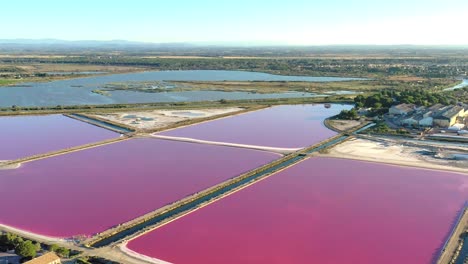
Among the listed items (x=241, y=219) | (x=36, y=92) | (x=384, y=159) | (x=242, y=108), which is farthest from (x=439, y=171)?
(x=36, y=92)

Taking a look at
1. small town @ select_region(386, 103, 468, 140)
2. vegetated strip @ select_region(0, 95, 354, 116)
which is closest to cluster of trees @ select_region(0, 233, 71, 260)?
small town @ select_region(386, 103, 468, 140)

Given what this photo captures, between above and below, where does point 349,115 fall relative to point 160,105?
above

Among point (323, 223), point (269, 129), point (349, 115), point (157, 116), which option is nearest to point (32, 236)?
point (323, 223)

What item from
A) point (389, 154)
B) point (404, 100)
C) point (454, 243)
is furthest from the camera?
point (404, 100)

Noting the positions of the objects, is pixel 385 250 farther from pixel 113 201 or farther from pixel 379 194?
pixel 113 201

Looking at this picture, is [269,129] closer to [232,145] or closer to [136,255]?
[232,145]

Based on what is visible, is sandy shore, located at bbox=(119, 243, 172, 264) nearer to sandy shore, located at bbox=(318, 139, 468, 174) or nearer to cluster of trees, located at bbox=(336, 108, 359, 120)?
sandy shore, located at bbox=(318, 139, 468, 174)

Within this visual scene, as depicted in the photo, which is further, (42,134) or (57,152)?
(42,134)

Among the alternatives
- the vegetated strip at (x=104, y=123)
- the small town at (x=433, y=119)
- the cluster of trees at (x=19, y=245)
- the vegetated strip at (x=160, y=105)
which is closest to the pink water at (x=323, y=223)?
the cluster of trees at (x=19, y=245)
